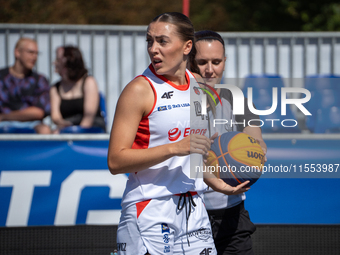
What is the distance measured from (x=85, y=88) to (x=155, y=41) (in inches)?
153

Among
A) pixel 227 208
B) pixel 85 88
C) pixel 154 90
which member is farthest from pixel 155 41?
pixel 85 88

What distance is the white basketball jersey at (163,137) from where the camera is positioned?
7.77 feet

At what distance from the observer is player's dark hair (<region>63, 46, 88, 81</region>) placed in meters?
6.19

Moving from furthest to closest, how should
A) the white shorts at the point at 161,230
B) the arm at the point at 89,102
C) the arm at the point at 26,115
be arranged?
1. the arm at the point at 26,115
2. the arm at the point at 89,102
3. the white shorts at the point at 161,230

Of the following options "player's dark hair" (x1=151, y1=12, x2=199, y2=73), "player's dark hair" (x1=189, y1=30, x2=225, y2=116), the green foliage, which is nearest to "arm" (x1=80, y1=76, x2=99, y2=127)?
"player's dark hair" (x1=189, y1=30, x2=225, y2=116)

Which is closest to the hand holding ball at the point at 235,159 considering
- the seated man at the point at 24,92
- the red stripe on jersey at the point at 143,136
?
the red stripe on jersey at the point at 143,136

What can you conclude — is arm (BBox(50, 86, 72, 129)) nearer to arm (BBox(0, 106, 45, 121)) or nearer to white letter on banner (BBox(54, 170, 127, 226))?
arm (BBox(0, 106, 45, 121))

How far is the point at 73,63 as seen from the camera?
20.3 ft

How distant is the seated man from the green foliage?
15676mm

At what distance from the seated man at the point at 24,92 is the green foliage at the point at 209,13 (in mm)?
15676

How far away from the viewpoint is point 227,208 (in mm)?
3092

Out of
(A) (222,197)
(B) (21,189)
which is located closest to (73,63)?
(B) (21,189)

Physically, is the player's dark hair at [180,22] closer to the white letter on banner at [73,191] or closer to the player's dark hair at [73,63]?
the white letter on banner at [73,191]

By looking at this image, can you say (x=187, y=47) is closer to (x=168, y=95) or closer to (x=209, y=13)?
(x=168, y=95)
